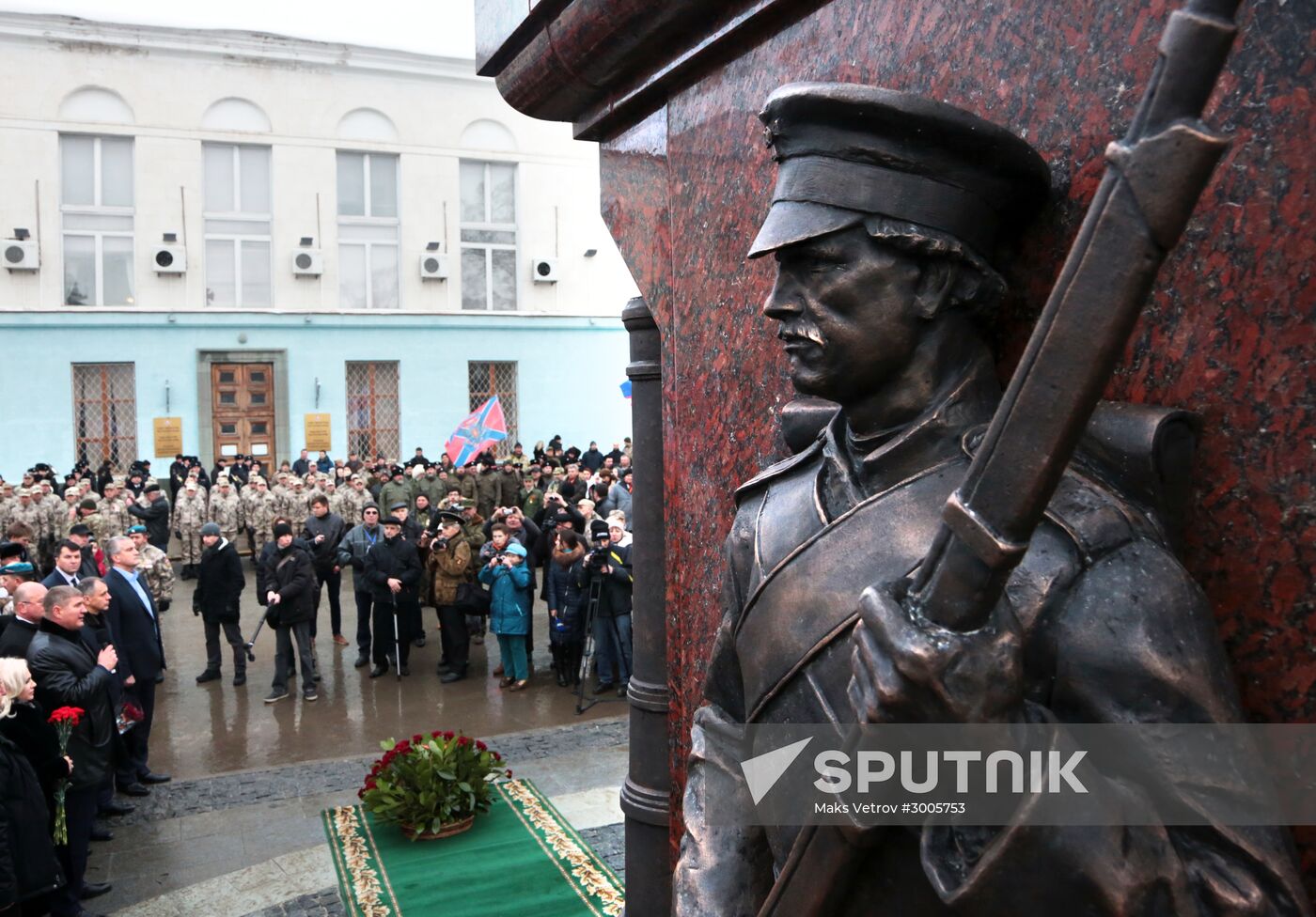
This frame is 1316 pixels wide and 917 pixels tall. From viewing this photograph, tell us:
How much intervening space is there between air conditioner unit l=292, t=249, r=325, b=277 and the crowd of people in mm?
5827

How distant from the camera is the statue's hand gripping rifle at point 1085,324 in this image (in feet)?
3.32

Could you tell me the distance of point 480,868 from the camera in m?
6.77

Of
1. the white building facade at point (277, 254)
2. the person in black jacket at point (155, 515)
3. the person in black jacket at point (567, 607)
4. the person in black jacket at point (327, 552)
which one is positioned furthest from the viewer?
the white building facade at point (277, 254)

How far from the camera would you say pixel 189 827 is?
7605mm

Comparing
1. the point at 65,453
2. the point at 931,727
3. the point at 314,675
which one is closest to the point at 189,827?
the point at 314,675

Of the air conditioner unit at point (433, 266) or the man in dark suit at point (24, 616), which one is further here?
the air conditioner unit at point (433, 266)

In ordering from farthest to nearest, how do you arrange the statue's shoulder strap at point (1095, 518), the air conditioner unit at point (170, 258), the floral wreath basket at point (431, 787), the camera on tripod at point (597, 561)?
the air conditioner unit at point (170, 258) → the camera on tripod at point (597, 561) → the floral wreath basket at point (431, 787) → the statue's shoulder strap at point (1095, 518)

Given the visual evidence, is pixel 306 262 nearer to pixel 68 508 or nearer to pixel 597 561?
pixel 68 508

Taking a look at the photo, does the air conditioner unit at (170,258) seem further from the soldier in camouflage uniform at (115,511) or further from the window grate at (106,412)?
the soldier in camouflage uniform at (115,511)

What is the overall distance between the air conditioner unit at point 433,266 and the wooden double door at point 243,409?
4171 millimetres

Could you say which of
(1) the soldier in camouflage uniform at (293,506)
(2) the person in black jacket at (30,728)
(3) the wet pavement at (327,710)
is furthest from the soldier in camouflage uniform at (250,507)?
(2) the person in black jacket at (30,728)

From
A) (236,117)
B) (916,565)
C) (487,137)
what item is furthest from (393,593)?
(487,137)

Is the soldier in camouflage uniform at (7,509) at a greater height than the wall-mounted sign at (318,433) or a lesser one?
lesser

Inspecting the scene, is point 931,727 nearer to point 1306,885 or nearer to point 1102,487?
point 1102,487
